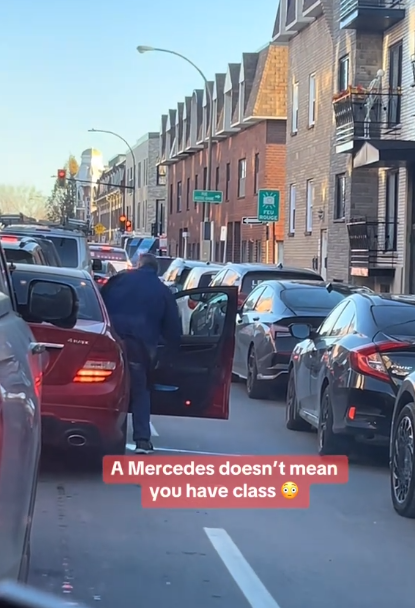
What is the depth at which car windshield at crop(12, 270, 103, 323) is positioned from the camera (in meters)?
9.07

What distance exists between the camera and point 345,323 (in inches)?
404

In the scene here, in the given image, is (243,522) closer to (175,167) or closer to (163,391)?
(163,391)

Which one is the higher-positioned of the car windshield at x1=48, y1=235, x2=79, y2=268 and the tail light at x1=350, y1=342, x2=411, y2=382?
the car windshield at x1=48, y1=235, x2=79, y2=268

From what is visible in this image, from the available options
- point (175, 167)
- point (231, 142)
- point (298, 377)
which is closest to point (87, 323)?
point (298, 377)

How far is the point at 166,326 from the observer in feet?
32.1

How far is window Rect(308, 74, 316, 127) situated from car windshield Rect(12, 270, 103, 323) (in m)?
26.0

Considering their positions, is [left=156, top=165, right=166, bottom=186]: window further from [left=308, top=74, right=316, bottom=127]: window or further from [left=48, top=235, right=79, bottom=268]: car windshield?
[left=48, top=235, right=79, bottom=268]: car windshield

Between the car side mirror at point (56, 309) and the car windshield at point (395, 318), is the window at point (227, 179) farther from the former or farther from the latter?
the car side mirror at point (56, 309)

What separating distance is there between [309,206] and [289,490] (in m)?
27.4

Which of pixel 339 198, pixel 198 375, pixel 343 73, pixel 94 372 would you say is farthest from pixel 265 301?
pixel 343 73

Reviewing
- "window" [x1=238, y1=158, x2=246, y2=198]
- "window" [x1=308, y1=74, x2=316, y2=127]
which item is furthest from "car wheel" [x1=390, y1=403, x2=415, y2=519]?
"window" [x1=238, y1=158, x2=246, y2=198]

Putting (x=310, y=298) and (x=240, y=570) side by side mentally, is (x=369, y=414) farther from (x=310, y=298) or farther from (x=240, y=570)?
(x=310, y=298)

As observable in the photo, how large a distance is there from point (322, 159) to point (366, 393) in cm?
2522

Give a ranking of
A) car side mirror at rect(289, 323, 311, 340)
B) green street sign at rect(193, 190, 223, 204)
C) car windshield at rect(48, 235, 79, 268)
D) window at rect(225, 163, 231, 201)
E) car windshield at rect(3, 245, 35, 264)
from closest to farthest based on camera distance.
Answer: car side mirror at rect(289, 323, 311, 340) < car windshield at rect(3, 245, 35, 264) < car windshield at rect(48, 235, 79, 268) < green street sign at rect(193, 190, 223, 204) < window at rect(225, 163, 231, 201)
